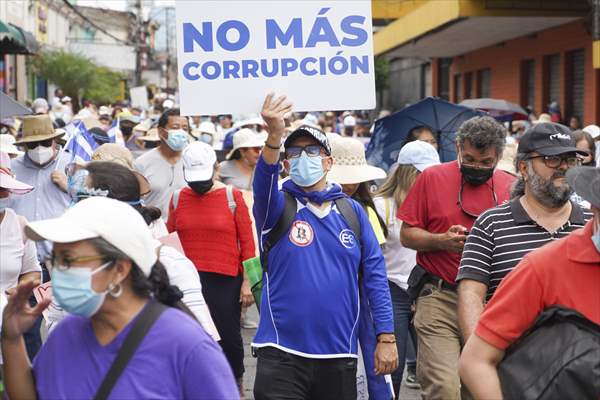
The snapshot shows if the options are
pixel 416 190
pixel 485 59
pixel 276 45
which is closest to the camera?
pixel 276 45

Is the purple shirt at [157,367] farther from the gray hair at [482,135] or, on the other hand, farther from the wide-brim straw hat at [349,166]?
the wide-brim straw hat at [349,166]

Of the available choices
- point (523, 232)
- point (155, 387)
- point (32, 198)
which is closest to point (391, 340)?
point (523, 232)

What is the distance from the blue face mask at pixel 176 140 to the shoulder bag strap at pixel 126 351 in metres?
5.96

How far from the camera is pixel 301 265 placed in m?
5.09

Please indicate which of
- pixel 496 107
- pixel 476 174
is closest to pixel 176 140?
pixel 476 174

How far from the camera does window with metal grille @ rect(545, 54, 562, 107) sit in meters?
28.5

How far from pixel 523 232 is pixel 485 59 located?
107 feet

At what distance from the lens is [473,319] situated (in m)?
4.81

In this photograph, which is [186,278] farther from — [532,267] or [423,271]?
[423,271]

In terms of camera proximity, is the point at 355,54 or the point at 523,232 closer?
the point at 523,232

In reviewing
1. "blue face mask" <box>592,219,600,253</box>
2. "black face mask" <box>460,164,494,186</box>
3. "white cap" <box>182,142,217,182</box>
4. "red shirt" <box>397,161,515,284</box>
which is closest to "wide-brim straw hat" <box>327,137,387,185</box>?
"red shirt" <box>397,161,515,284</box>

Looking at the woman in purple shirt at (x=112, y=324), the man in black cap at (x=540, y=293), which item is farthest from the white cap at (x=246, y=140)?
the woman in purple shirt at (x=112, y=324)

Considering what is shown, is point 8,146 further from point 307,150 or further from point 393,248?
point 307,150

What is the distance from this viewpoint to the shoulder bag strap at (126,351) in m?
3.12
